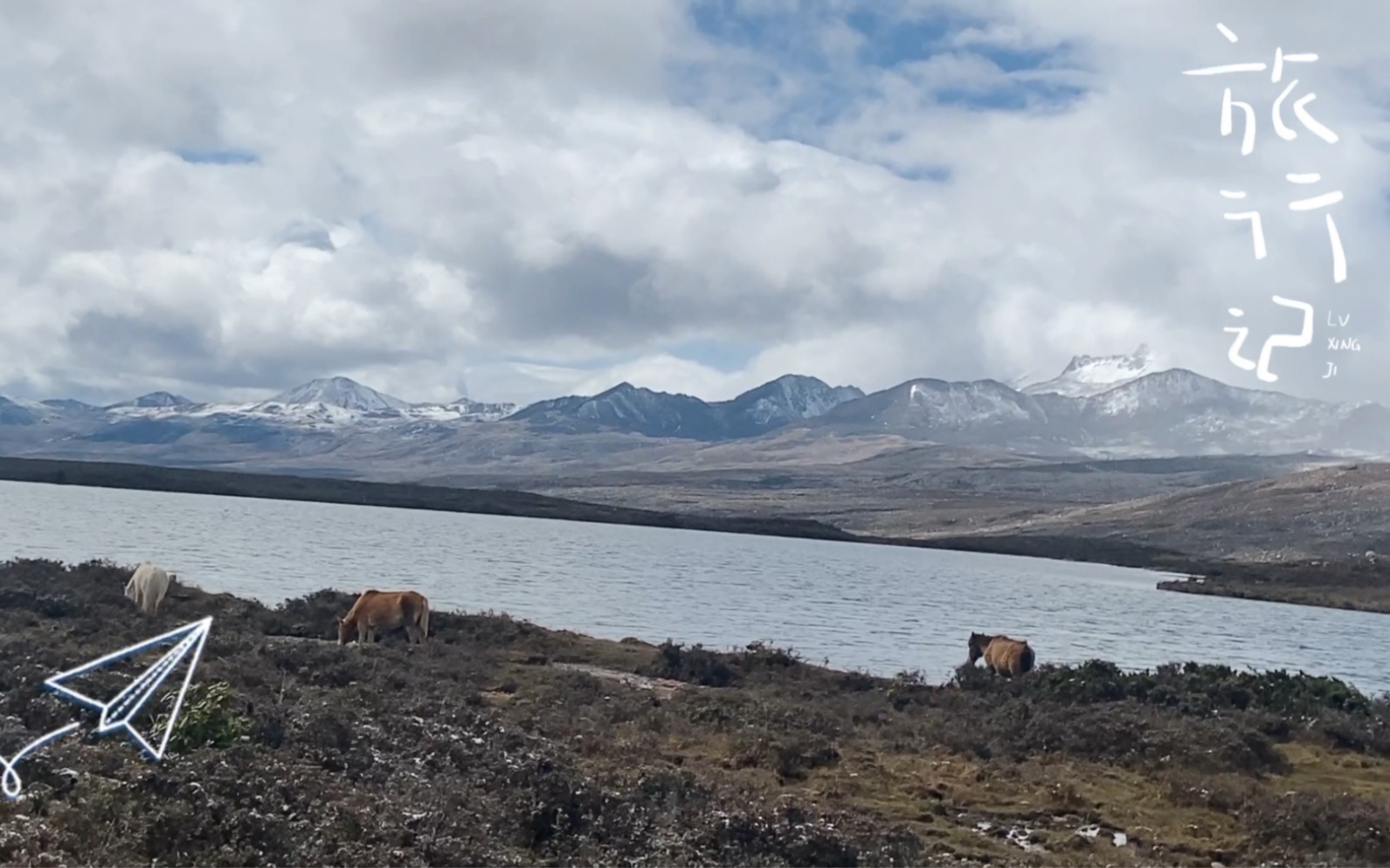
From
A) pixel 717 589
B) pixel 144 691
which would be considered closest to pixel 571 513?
pixel 717 589

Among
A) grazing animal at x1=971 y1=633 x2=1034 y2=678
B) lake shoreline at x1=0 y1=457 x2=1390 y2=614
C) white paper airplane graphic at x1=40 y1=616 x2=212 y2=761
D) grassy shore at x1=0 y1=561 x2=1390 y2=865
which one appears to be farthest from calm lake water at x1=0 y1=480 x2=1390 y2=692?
white paper airplane graphic at x1=40 y1=616 x2=212 y2=761

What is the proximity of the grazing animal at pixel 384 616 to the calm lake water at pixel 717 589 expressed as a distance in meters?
10.8

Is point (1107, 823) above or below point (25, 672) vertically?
below

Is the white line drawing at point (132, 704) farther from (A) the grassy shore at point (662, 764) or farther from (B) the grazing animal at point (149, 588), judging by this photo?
(B) the grazing animal at point (149, 588)

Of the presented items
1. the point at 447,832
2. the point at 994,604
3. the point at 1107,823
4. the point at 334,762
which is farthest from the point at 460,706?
the point at 994,604

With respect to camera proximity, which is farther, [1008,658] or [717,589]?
[717,589]

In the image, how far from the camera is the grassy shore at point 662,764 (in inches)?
415

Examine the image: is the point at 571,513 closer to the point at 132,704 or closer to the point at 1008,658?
the point at 1008,658

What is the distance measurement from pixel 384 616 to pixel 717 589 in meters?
32.7

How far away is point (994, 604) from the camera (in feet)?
194

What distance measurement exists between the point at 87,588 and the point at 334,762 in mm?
17999

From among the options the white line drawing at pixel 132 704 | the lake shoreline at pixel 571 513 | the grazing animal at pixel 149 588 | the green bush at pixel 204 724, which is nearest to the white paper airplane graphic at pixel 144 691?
the white line drawing at pixel 132 704

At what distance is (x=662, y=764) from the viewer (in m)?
15.2

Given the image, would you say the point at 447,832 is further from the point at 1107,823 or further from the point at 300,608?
the point at 300,608
